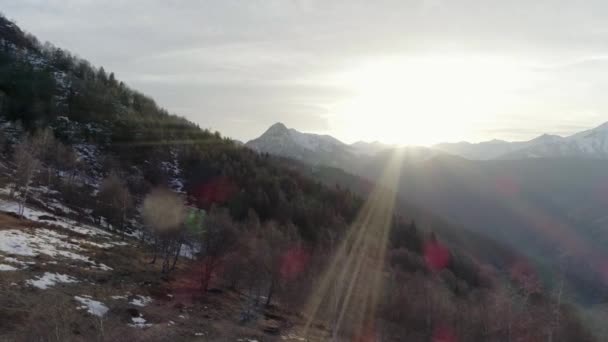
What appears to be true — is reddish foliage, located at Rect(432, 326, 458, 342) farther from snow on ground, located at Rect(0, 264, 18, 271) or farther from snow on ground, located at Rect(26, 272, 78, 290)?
snow on ground, located at Rect(0, 264, 18, 271)

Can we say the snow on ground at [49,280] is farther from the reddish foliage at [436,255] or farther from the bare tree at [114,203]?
the reddish foliage at [436,255]

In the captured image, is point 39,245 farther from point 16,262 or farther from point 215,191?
point 215,191

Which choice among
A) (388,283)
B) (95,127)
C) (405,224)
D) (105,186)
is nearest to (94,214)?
(105,186)

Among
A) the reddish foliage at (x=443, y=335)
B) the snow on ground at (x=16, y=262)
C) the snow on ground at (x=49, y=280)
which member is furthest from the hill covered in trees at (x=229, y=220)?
the snow on ground at (x=16, y=262)

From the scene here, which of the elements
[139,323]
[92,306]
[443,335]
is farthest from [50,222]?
[443,335]

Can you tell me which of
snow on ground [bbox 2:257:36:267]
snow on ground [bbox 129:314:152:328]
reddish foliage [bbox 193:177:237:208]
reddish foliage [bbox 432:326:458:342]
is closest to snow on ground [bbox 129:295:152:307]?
snow on ground [bbox 129:314:152:328]

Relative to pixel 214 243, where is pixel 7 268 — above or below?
below

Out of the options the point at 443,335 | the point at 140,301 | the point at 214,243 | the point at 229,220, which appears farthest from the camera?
the point at 229,220

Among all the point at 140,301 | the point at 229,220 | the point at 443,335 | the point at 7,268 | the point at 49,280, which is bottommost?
the point at 443,335
